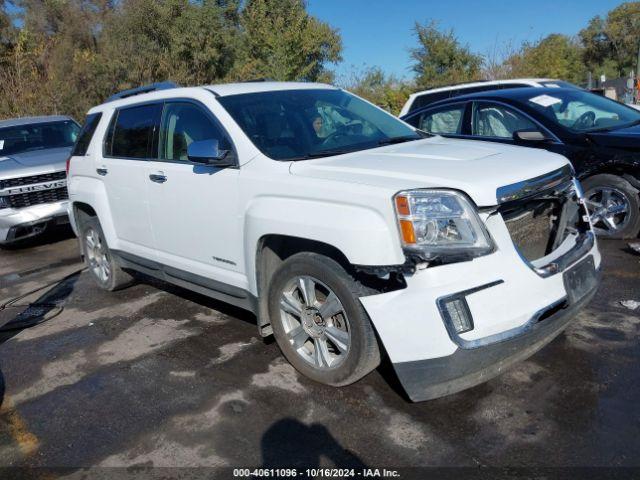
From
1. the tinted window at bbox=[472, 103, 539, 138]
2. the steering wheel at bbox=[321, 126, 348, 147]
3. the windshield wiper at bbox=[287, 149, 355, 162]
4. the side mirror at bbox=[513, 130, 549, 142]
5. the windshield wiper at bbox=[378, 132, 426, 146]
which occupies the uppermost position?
the steering wheel at bbox=[321, 126, 348, 147]

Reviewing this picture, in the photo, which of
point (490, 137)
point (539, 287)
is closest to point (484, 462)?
point (539, 287)

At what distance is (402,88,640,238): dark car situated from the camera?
235 inches

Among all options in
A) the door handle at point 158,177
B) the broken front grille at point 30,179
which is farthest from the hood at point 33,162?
the door handle at point 158,177

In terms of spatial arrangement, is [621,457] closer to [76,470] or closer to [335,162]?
[335,162]

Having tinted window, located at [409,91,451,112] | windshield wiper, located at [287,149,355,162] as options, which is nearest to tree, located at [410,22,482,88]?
tinted window, located at [409,91,451,112]

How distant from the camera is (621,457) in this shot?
2.80 m

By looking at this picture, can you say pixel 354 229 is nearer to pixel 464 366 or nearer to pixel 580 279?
pixel 464 366

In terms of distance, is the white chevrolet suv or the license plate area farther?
the license plate area

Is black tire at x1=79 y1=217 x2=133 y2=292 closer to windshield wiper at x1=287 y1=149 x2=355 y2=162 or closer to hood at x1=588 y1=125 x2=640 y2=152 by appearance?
windshield wiper at x1=287 y1=149 x2=355 y2=162

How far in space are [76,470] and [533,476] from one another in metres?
2.27

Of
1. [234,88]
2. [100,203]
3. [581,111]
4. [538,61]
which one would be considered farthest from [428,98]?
[538,61]

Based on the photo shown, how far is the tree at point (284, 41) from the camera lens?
72.9 feet

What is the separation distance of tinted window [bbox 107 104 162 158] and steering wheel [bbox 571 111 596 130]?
4400 millimetres

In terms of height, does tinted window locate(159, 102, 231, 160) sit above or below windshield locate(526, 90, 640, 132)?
above
